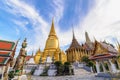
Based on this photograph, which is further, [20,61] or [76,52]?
[76,52]

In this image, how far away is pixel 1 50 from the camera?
8.01 meters

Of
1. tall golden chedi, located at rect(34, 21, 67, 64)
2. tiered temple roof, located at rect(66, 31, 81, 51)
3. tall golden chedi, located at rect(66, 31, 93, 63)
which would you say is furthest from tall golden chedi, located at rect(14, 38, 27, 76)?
tiered temple roof, located at rect(66, 31, 81, 51)

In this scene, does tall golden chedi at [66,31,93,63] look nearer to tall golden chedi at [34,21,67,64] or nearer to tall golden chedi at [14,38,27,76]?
tall golden chedi at [34,21,67,64]

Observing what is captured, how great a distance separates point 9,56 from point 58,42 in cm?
2864

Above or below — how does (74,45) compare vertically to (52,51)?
above

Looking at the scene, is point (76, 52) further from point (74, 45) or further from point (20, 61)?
point (20, 61)

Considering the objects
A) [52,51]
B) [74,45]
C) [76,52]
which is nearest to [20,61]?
[52,51]

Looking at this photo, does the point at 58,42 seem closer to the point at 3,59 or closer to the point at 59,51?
the point at 59,51

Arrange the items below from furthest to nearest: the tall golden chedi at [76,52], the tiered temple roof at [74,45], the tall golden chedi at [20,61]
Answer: the tiered temple roof at [74,45] → the tall golden chedi at [76,52] → the tall golden chedi at [20,61]

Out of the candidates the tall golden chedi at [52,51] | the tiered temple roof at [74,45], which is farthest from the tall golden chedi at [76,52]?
the tall golden chedi at [52,51]

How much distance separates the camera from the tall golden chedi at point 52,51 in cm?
3119

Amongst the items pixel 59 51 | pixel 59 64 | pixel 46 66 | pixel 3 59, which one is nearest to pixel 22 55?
pixel 3 59

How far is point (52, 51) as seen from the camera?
32438 millimetres

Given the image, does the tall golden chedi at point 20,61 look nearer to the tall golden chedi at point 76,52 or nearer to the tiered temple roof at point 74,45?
the tall golden chedi at point 76,52
